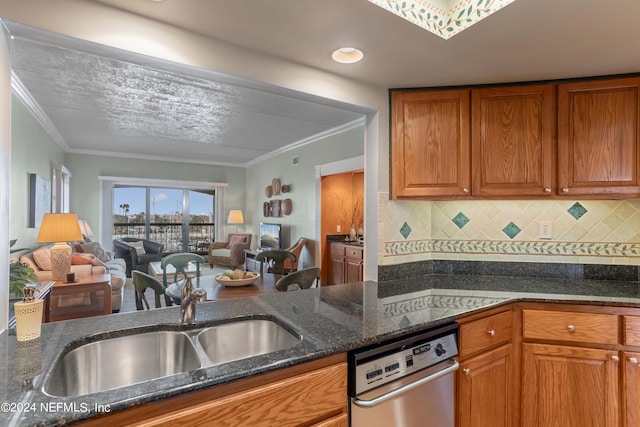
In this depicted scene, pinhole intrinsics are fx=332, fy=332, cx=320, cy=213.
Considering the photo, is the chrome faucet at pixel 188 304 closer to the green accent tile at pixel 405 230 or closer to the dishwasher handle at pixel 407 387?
the dishwasher handle at pixel 407 387

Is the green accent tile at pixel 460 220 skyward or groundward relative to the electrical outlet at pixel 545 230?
skyward

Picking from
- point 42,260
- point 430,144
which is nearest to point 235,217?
point 42,260

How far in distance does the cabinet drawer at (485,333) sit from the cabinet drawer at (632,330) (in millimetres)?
480

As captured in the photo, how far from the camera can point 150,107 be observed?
3619 millimetres

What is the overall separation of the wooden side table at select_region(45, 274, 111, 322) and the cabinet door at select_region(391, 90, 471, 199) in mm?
2899

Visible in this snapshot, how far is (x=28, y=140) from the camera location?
11.6 feet

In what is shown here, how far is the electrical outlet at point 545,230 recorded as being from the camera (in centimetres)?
213

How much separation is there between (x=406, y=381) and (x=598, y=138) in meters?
1.70

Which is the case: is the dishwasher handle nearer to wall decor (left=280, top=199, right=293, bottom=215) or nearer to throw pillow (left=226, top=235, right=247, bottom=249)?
wall decor (left=280, top=199, right=293, bottom=215)

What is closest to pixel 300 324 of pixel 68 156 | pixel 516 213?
pixel 516 213

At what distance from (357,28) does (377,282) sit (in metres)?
1.39

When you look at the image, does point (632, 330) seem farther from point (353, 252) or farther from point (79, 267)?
point (79, 267)

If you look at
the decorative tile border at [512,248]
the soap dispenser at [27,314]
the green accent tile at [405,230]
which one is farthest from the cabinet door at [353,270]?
the soap dispenser at [27,314]

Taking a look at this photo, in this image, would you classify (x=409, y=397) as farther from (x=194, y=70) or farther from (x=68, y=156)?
(x=68, y=156)
